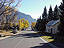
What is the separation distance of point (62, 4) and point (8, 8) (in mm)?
13415

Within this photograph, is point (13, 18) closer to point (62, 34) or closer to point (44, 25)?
point (44, 25)

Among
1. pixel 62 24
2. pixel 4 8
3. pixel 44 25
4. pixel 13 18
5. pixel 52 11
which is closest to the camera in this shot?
pixel 62 24

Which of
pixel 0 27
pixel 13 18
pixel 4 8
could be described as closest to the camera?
pixel 4 8

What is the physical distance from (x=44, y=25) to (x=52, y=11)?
12.5 metres

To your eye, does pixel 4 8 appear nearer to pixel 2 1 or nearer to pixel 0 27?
pixel 2 1

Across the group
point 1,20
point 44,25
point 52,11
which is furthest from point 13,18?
point 52,11

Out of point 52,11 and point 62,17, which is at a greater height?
point 52,11

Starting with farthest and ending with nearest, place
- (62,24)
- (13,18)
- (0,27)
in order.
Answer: (0,27) → (13,18) → (62,24)

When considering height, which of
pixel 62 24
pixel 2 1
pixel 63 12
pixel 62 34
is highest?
pixel 2 1

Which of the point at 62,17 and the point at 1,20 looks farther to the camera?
the point at 1,20

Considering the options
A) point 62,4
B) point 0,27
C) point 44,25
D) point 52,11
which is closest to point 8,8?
point 62,4

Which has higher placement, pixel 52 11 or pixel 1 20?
pixel 52 11

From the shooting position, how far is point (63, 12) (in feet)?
116

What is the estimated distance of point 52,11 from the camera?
103 m
